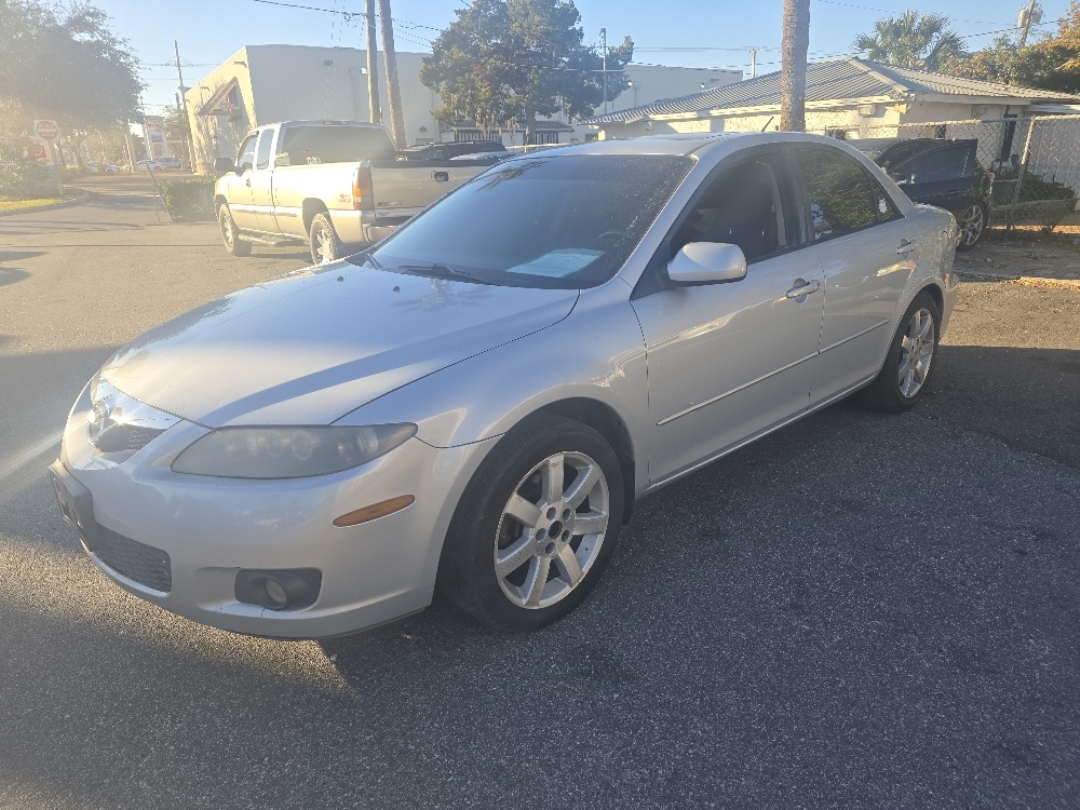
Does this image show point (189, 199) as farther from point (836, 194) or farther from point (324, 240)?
point (836, 194)

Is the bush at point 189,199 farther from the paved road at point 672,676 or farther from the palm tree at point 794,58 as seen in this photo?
the paved road at point 672,676

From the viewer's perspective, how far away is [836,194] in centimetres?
420

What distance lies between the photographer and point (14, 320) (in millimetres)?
8602

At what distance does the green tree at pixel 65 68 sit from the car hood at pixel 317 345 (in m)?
42.7

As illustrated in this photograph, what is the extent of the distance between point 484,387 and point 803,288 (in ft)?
6.23

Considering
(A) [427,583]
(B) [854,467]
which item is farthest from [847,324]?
(A) [427,583]

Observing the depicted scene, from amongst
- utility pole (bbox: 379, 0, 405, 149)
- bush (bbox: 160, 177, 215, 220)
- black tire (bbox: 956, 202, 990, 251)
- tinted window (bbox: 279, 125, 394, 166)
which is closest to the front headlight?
tinted window (bbox: 279, 125, 394, 166)

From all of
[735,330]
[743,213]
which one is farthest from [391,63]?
[735,330]

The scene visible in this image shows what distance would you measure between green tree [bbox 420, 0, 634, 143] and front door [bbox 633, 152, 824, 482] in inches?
1513

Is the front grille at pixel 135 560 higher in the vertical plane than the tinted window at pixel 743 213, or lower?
lower

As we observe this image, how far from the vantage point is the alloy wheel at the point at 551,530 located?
2.72 meters

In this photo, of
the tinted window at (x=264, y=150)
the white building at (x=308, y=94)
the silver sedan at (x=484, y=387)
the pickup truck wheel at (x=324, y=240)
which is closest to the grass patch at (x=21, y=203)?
the white building at (x=308, y=94)

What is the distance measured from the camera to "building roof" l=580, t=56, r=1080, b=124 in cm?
2019

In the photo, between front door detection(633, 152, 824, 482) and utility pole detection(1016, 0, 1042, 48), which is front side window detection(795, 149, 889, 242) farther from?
utility pole detection(1016, 0, 1042, 48)
